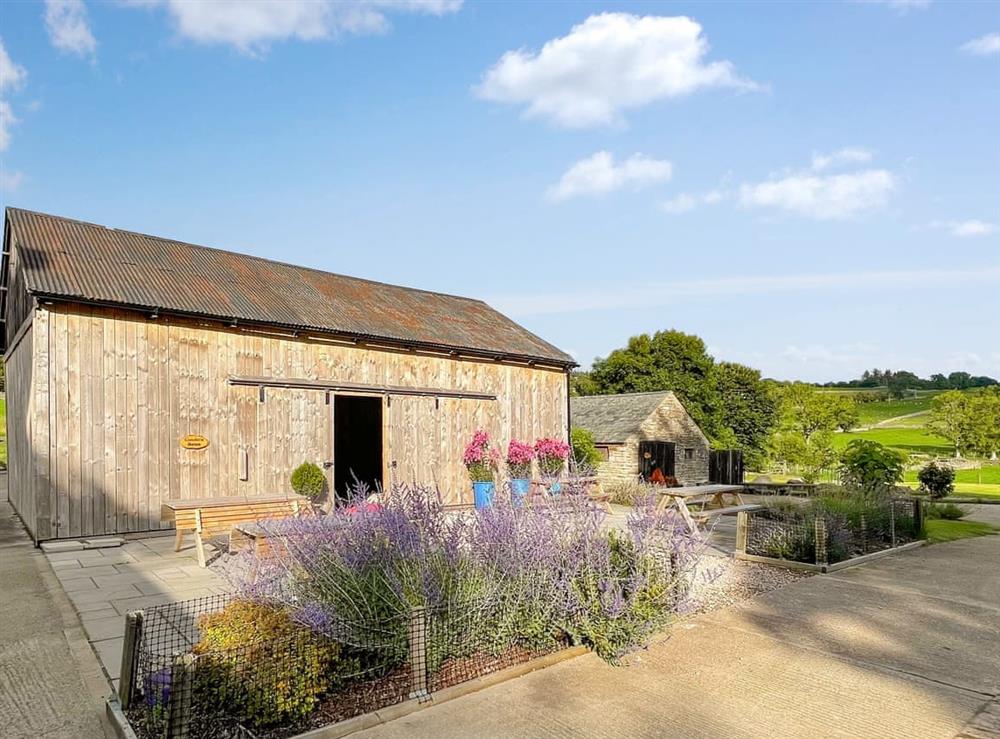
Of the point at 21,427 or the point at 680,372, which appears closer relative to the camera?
the point at 21,427

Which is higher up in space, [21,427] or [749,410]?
[21,427]

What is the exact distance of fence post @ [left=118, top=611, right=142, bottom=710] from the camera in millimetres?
3498

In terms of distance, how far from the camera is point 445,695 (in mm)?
3959

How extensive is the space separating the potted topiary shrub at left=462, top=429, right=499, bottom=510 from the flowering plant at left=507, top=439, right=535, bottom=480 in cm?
39

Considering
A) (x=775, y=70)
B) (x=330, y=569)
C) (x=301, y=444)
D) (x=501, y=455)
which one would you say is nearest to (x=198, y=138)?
(x=301, y=444)

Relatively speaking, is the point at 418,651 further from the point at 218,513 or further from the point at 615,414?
the point at 615,414

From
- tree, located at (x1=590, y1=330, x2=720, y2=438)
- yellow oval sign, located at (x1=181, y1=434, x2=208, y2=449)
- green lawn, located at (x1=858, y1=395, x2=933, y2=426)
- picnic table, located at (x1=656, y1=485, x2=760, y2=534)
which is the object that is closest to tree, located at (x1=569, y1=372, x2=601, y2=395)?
tree, located at (x1=590, y1=330, x2=720, y2=438)

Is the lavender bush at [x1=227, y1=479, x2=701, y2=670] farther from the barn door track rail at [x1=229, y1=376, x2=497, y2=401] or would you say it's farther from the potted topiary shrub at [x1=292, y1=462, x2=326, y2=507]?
the barn door track rail at [x1=229, y1=376, x2=497, y2=401]

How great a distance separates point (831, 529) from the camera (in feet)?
28.2

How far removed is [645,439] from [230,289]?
15238 millimetres

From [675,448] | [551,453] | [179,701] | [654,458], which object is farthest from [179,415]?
[675,448]

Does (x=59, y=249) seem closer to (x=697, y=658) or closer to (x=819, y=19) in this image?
(x=697, y=658)

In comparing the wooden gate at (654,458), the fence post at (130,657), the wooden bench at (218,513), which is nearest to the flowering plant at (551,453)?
the wooden bench at (218,513)

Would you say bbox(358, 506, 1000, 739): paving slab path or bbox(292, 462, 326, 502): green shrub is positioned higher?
bbox(292, 462, 326, 502): green shrub
